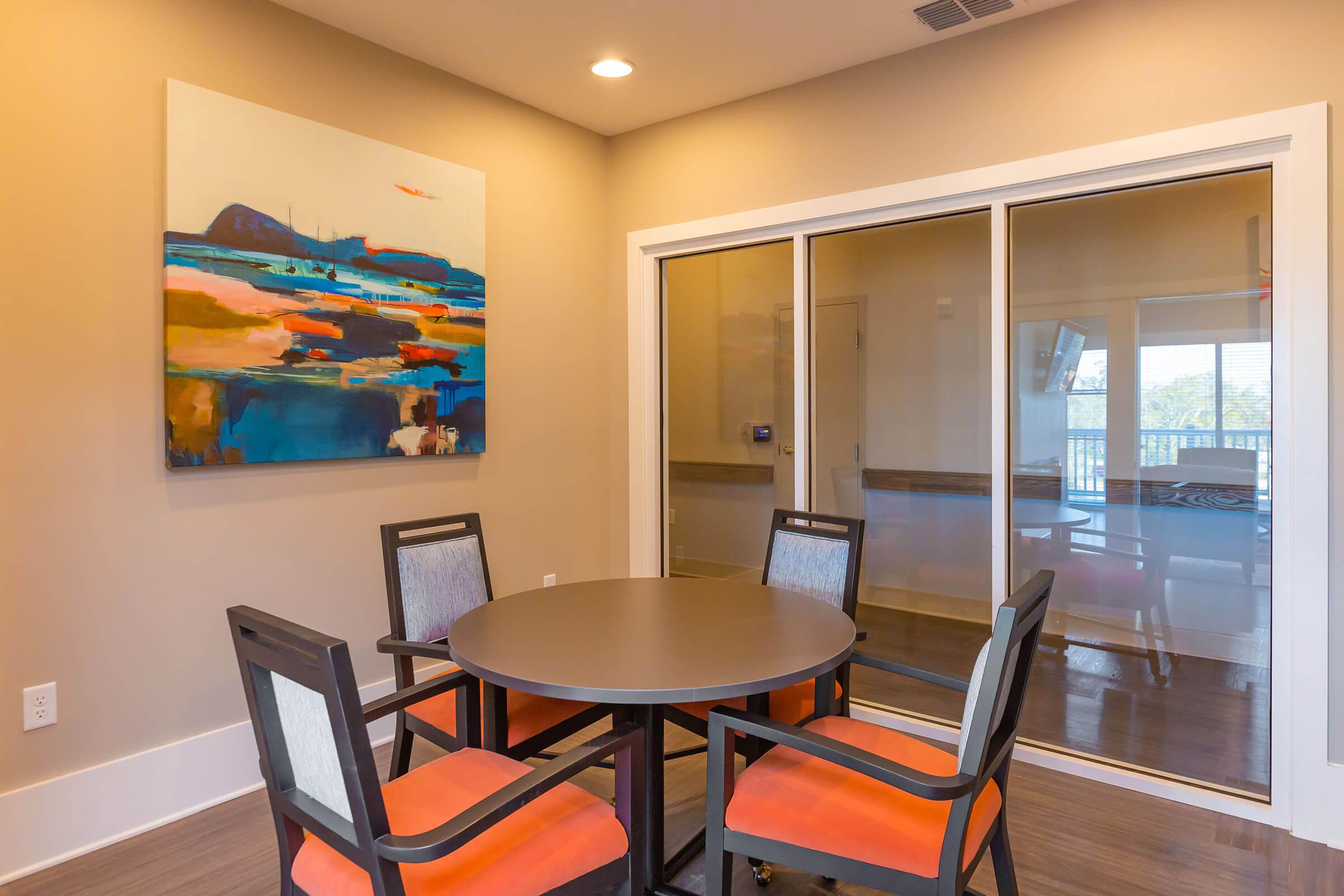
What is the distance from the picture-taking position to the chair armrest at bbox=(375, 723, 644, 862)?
1246 mm

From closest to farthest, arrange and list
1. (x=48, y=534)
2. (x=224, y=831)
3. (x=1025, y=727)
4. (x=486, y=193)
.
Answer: (x=48, y=534)
(x=224, y=831)
(x=1025, y=727)
(x=486, y=193)

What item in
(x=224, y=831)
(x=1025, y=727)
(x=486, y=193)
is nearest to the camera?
(x=224, y=831)

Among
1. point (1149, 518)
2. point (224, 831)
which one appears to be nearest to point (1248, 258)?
point (1149, 518)

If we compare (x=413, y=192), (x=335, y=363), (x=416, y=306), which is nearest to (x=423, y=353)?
(x=416, y=306)

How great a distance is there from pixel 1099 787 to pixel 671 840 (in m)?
1.57

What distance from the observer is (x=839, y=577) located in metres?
2.67

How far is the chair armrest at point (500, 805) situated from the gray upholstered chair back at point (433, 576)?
111cm

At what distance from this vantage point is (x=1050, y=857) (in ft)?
7.49

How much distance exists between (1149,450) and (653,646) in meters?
1.95

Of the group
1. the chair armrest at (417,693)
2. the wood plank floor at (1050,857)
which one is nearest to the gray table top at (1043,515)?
the wood plank floor at (1050,857)

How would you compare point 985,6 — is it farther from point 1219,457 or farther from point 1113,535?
point 1113,535

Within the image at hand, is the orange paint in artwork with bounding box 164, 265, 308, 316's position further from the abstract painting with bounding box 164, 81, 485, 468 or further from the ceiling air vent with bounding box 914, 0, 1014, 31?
the ceiling air vent with bounding box 914, 0, 1014, 31

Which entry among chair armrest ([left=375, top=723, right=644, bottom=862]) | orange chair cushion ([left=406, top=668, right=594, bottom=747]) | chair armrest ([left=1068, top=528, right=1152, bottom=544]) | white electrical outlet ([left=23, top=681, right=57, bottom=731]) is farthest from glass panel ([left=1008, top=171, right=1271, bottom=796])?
white electrical outlet ([left=23, top=681, right=57, bottom=731])

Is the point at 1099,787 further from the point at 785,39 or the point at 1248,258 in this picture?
the point at 785,39
